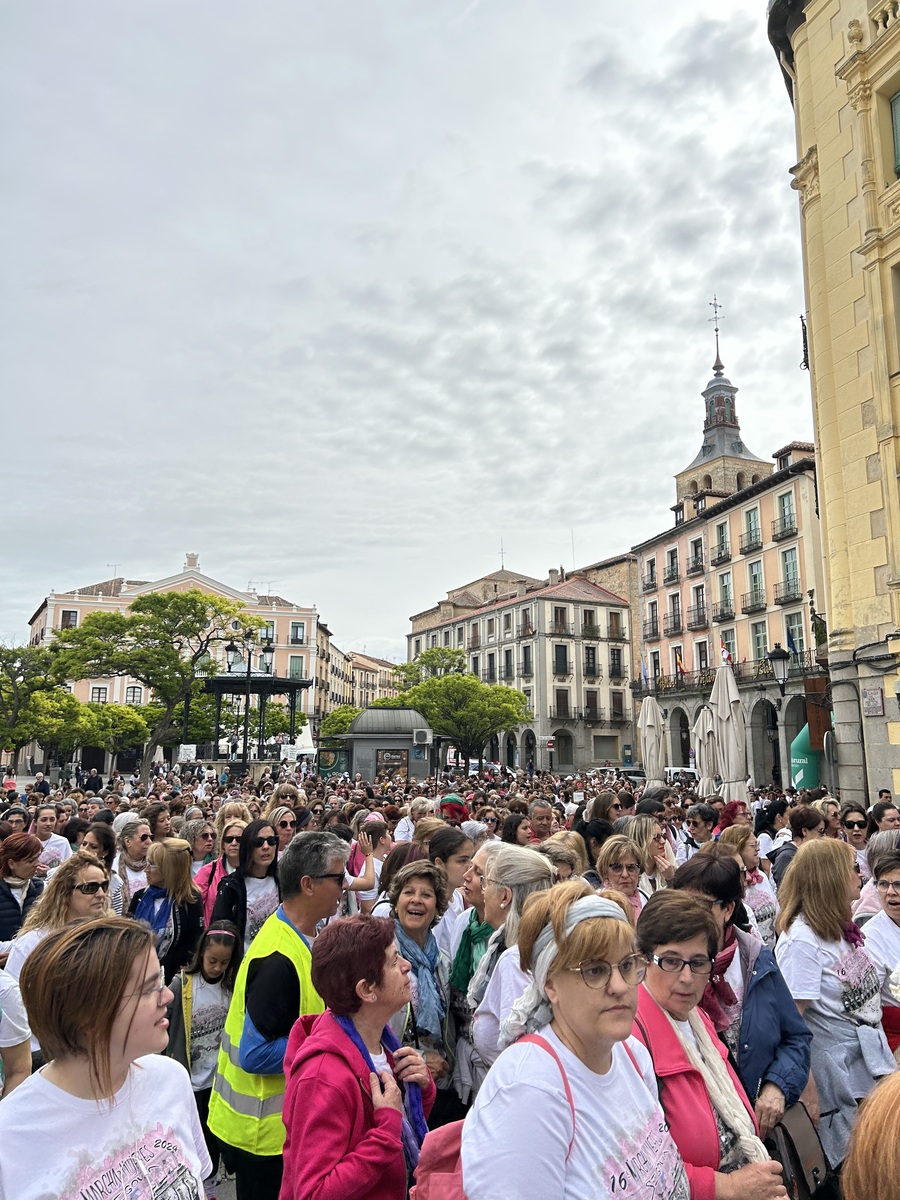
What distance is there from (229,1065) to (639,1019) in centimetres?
164

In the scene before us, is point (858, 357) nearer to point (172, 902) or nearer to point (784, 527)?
point (172, 902)

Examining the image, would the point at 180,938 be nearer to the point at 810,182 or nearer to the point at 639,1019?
the point at 639,1019

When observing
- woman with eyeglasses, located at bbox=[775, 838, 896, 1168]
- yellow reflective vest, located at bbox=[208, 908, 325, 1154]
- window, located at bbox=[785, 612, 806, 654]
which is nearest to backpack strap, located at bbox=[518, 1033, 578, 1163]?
yellow reflective vest, located at bbox=[208, 908, 325, 1154]

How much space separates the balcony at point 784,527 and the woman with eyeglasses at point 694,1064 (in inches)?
1385

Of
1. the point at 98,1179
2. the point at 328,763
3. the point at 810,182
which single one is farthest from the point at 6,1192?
the point at 328,763

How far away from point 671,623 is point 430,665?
75.5 ft

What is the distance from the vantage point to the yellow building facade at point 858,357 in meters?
13.4

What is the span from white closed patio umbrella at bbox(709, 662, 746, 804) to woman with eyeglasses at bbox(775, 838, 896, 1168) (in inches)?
424

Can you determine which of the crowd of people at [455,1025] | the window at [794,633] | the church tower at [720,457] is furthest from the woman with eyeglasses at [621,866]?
the church tower at [720,457]

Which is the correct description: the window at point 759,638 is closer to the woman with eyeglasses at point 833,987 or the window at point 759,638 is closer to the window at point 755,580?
the window at point 755,580

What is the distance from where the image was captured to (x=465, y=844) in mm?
4816

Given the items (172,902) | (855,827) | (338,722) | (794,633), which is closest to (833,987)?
(172,902)

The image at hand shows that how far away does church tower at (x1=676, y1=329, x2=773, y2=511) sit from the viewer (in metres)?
56.5

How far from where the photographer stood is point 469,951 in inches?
156
